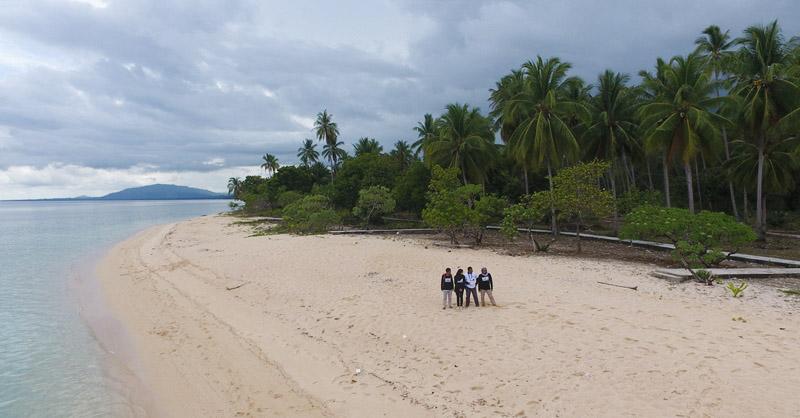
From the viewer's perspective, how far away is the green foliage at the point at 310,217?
31658mm

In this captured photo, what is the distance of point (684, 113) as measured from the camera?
22.1 metres

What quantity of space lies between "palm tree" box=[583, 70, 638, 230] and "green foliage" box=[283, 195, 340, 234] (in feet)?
64.9

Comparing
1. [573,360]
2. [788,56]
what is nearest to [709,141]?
[788,56]

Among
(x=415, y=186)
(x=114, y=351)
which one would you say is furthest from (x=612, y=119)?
(x=114, y=351)

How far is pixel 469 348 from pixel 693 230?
13.0 metres

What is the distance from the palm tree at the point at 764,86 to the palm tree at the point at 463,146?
15.9 m

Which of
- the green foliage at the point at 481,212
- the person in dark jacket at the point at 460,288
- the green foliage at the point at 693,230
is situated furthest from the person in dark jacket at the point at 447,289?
the green foliage at the point at 481,212

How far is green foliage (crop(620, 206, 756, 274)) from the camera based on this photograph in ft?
49.9

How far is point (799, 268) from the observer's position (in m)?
15.2

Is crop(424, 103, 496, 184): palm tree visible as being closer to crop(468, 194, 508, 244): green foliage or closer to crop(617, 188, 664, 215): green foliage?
crop(468, 194, 508, 244): green foliage

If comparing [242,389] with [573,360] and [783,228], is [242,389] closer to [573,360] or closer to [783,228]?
[573,360]

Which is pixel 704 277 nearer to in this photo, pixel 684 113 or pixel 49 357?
pixel 684 113

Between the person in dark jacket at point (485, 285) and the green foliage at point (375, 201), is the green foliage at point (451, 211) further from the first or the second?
the person in dark jacket at point (485, 285)

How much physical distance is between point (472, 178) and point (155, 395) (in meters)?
29.0
